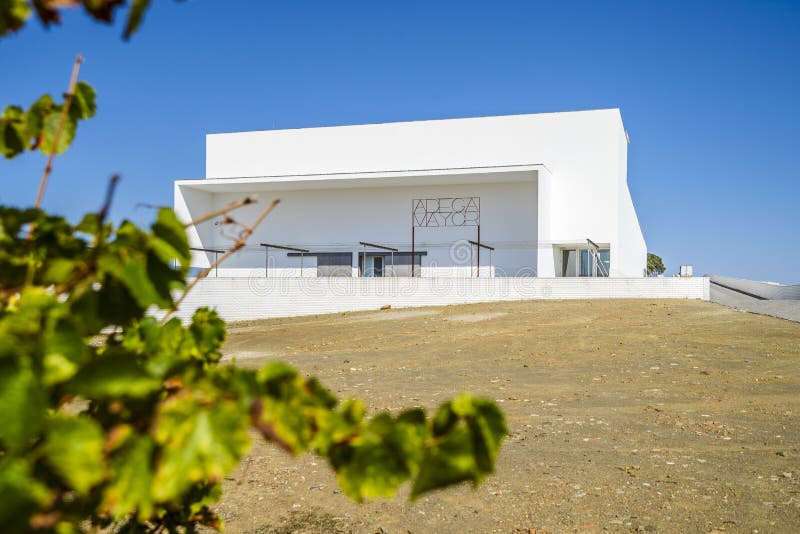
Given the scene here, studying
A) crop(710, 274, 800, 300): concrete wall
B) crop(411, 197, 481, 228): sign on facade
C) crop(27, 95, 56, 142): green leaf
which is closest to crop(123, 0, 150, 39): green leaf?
crop(27, 95, 56, 142): green leaf

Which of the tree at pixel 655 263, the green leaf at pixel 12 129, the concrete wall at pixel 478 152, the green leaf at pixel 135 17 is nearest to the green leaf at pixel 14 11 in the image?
A: the green leaf at pixel 135 17

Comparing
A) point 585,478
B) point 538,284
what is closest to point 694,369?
point 585,478

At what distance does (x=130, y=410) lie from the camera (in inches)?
42.5

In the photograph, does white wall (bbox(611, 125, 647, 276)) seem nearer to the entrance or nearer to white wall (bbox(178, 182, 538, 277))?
white wall (bbox(178, 182, 538, 277))

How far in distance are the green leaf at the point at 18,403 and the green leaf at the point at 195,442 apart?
0.15 meters

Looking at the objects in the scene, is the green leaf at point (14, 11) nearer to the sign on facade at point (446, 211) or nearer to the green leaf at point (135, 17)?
the green leaf at point (135, 17)

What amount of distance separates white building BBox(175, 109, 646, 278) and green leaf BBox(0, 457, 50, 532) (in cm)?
2742

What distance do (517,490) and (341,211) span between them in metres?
28.3

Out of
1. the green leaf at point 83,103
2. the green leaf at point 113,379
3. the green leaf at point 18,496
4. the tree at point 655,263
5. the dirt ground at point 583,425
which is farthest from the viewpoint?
the tree at point 655,263

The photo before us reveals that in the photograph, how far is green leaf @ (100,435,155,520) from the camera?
2.94 feet

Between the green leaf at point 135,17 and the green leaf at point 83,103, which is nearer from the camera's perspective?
the green leaf at point 135,17

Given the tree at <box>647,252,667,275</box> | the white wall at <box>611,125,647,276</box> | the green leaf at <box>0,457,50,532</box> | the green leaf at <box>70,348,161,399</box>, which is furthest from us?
the tree at <box>647,252,667,275</box>

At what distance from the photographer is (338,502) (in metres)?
4.06

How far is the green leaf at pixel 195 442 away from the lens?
0.89 metres
